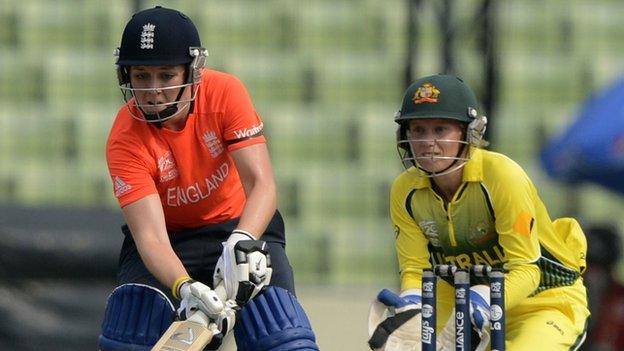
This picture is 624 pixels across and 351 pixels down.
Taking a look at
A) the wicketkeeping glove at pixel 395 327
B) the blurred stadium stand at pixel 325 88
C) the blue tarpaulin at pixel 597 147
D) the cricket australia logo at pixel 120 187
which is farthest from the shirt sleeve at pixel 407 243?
the blurred stadium stand at pixel 325 88

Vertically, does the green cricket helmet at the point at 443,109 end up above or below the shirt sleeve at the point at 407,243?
above

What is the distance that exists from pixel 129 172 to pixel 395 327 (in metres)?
0.95

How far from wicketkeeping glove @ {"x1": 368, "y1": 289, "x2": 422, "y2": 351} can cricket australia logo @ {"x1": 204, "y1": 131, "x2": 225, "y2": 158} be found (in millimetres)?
677

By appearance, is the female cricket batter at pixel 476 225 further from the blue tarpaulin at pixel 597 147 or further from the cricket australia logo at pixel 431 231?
the blue tarpaulin at pixel 597 147

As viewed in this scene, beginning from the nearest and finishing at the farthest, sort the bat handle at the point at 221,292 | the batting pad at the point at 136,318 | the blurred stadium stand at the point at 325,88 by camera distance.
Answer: the bat handle at the point at 221,292, the batting pad at the point at 136,318, the blurred stadium stand at the point at 325,88

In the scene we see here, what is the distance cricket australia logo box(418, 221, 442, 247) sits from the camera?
4.57m

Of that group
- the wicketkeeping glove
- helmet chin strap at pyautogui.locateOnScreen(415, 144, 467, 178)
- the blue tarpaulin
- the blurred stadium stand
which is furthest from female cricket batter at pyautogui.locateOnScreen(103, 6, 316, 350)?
the blurred stadium stand

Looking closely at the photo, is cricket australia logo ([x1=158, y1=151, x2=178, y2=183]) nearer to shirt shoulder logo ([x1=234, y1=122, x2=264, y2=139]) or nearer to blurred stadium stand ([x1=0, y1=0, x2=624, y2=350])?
shirt shoulder logo ([x1=234, y1=122, x2=264, y2=139])

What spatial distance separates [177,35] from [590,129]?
10.4 feet

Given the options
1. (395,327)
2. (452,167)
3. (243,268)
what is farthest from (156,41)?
(395,327)

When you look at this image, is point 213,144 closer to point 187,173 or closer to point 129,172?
point 187,173

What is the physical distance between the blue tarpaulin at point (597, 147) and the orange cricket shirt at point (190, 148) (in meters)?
2.86

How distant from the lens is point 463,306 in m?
4.10

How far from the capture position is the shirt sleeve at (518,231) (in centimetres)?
433
